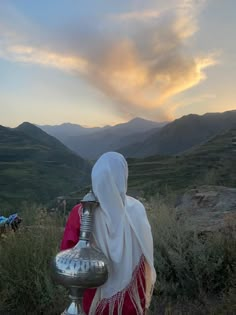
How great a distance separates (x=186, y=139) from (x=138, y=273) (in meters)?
125

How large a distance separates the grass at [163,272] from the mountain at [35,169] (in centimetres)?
5119

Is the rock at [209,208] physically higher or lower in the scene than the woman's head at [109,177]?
lower

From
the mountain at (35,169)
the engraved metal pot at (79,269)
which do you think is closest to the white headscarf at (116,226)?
the engraved metal pot at (79,269)

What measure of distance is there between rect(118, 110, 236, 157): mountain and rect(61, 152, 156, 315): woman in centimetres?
11678

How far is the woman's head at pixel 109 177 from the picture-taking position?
3109 millimetres

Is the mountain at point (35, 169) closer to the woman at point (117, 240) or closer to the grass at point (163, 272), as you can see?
the grass at point (163, 272)

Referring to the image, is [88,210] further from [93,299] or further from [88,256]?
[93,299]

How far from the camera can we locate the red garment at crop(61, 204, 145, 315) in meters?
3.17

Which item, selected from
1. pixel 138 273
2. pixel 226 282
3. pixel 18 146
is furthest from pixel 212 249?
pixel 18 146

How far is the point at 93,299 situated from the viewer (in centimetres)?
327

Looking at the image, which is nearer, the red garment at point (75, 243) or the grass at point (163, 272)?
the red garment at point (75, 243)

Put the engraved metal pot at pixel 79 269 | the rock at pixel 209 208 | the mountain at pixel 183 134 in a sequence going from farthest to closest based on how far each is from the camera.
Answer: the mountain at pixel 183 134 < the rock at pixel 209 208 < the engraved metal pot at pixel 79 269

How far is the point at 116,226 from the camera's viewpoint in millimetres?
3201

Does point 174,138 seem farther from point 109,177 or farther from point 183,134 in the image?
point 109,177
